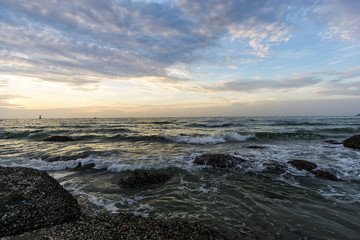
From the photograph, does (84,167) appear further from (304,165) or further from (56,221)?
(304,165)

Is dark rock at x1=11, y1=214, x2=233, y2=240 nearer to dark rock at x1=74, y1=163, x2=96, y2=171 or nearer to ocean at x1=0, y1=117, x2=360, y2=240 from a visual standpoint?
ocean at x1=0, y1=117, x2=360, y2=240

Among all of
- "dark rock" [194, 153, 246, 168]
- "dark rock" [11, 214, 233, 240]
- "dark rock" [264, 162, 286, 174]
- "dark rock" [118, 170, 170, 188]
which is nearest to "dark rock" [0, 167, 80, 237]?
"dark rock" [11, 214, 233, 240]

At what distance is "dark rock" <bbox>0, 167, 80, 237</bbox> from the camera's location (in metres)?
3.31

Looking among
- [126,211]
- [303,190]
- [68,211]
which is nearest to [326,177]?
[303,190]

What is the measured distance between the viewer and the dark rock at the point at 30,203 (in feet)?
10.9

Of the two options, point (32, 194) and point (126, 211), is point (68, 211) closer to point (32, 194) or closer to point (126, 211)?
point (32, 194)

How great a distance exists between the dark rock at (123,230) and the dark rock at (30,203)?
12.3 inches

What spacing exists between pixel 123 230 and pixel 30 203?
2176 millimetres

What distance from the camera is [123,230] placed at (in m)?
3.09

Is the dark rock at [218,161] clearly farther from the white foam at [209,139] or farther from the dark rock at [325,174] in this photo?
the white foam at [209,139]

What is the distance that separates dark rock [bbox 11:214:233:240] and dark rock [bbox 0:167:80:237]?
313 mm

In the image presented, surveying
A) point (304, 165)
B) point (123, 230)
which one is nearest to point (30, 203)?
point (123, 230)

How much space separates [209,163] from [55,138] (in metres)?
16.8

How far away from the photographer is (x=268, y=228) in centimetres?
360
